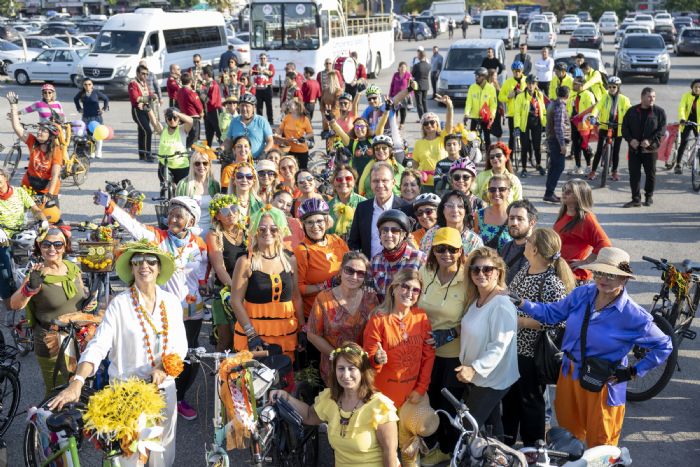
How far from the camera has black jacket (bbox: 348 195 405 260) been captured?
6.96 meters

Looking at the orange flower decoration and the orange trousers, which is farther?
the orange trousers

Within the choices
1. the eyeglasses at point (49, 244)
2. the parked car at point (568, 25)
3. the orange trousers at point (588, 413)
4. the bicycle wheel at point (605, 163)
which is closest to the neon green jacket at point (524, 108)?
the bicycle wheel at point (605, 163)

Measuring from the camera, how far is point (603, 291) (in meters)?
5.00

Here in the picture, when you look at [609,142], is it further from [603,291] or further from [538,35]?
[538,35]

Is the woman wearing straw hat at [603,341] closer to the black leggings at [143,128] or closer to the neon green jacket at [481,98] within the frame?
the neon green jacket at [481,98]

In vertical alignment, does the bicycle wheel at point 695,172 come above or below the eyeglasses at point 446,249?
below

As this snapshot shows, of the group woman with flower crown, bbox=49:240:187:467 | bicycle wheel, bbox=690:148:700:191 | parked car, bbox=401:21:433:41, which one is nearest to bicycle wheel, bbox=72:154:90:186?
woman with flower crown, bbox=49:240:187:467

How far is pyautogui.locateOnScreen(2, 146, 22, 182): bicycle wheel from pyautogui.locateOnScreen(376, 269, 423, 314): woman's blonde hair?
11744 millimetres

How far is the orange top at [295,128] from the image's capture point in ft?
39.4

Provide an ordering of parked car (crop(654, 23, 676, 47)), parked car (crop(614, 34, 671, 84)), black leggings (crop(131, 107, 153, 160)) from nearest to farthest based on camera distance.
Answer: black leggings (crop(131, 107, 153, 160))
parked car (crop(614, 34, 671, 84))
parked car (crop(654, 23, 676, 47))

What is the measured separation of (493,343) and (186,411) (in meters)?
2.82

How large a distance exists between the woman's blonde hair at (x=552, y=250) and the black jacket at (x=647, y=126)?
7490 mm

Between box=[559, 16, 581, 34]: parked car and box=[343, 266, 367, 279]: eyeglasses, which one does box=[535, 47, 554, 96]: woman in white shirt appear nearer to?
box=[343, 266, 367, 279]: eyeglasses

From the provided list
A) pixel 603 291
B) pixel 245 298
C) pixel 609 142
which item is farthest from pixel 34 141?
pixel 609 142
